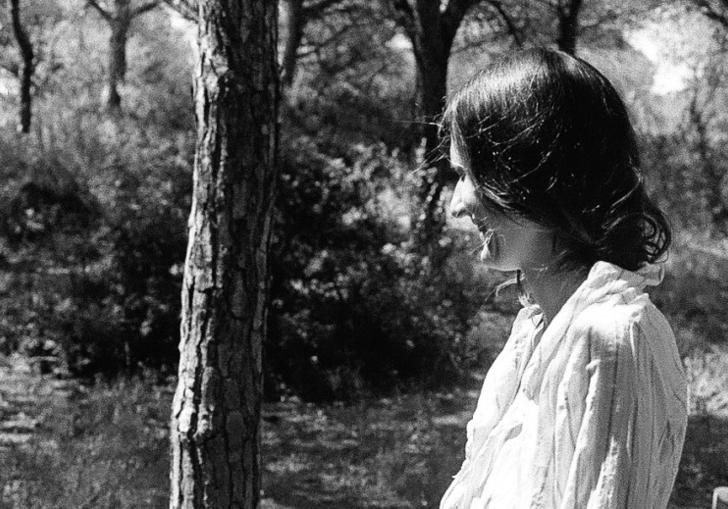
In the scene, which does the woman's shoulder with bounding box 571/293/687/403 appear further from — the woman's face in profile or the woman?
the woman's face in profile

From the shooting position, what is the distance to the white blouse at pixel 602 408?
1268 millimetres

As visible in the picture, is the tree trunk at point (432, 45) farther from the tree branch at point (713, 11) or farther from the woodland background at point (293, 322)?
the tree branch at point (713, 11)

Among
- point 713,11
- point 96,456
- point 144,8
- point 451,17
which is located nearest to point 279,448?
point 96,456

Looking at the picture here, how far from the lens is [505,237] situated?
58.9 inches

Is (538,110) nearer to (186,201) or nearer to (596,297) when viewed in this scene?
(596,297)

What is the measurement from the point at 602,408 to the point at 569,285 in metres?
0.25

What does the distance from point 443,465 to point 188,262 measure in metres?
2.80

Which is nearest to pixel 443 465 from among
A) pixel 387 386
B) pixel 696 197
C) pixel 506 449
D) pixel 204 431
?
pixel 387 386

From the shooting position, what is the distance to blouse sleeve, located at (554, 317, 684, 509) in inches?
49.8

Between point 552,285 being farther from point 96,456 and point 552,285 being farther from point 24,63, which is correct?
point 24,63

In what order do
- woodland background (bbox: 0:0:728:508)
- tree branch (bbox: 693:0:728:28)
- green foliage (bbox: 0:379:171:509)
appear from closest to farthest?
green foliage (bbox: 0:379:171:509), woodland background (bbox: 0:0:728:508), tree branch (bbox: 693:0:728:28)

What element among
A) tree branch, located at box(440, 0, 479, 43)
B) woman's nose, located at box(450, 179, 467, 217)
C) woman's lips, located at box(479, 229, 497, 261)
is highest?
tree branch, located at box(440, 0, 479, 43)

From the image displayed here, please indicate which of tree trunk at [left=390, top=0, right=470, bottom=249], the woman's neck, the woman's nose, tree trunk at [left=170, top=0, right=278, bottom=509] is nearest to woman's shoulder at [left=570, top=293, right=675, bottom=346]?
the woman's neck

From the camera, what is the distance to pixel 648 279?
148cm
